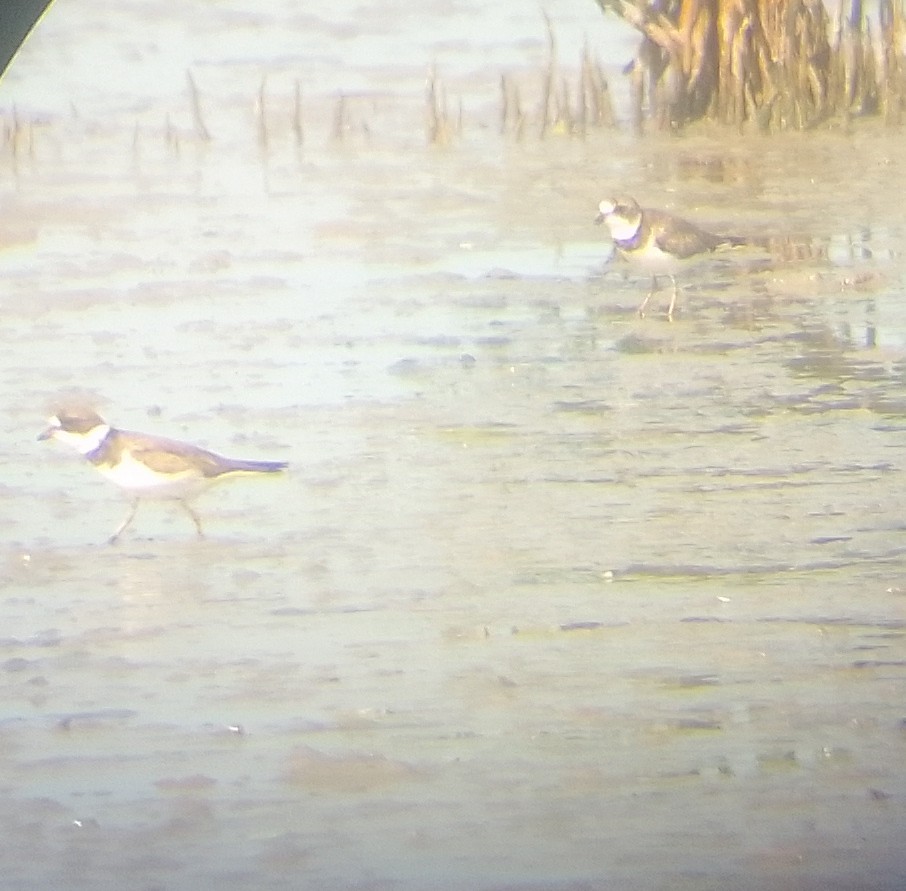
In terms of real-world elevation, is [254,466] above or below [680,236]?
below

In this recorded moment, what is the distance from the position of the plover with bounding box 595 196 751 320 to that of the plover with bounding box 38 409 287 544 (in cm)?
68

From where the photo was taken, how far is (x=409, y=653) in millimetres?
1712

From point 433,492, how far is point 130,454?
1.41 ft

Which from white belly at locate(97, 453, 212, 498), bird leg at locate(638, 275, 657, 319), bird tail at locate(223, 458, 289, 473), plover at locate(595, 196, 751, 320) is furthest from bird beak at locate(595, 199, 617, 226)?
white belly at locate(97, 453, 212, 498)

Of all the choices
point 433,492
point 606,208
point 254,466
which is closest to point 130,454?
point 254,466

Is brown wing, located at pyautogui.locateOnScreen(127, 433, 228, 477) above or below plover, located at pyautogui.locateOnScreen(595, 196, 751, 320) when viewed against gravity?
below

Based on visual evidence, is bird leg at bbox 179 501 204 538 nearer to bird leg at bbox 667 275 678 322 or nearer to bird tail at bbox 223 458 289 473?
bird tail at bbox 223 458 289 473

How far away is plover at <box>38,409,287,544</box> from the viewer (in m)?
1.68

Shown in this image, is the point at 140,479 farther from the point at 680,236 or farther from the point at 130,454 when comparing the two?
the point at 680,236

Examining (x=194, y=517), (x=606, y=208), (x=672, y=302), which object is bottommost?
(x=194, y=517)

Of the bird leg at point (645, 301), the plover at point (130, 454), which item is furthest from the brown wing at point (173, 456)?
the bird leg at point (645, 301)

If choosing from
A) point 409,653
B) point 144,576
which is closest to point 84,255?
point 144,576

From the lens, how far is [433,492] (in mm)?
1722

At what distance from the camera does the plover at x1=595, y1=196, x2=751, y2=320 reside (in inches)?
67.6
